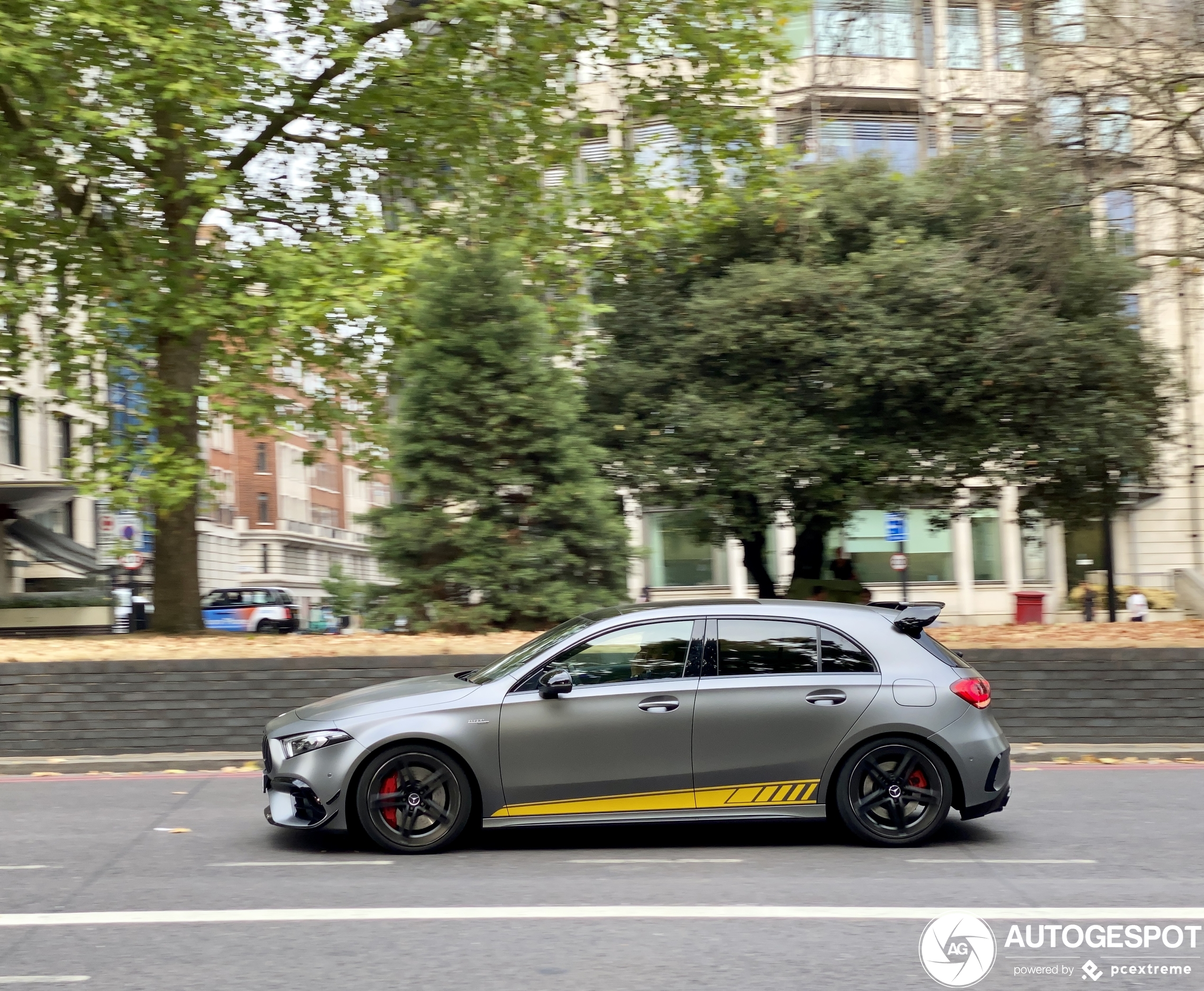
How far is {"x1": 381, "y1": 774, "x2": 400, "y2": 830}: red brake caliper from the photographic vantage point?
7.52 metres

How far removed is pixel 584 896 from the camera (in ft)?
21.6

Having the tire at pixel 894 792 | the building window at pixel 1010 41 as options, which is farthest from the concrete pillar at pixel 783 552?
the tire at pixel 894 792

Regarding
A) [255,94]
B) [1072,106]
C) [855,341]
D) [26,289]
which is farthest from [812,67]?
[26,289]

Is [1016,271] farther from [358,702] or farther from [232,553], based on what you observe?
[232,553]

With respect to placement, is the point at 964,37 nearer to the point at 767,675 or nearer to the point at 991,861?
the point at 767,675

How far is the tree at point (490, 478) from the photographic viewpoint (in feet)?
48.1

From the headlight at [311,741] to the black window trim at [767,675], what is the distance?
2.17m

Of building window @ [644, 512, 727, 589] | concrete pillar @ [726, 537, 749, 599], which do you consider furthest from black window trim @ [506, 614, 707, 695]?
concrete pillar @ [726, 537, 749, 599]

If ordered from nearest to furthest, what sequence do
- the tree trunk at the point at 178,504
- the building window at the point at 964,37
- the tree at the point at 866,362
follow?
the tree trunk at the point at 178,504, the building window at the point at 964,37, the tree at the point at 866,362

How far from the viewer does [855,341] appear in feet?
60.2

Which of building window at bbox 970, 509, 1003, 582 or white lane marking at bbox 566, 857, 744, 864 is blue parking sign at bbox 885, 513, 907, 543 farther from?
white lane marking at bbox 566, 857, 744, 864

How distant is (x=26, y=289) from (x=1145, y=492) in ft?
83.8

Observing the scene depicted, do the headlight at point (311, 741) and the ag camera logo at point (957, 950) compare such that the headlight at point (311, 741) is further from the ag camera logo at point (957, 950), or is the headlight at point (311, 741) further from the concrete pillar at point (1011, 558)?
the concrete pillar at point (1011, 558)

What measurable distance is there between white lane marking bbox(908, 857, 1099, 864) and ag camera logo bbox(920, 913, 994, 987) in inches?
48.5
